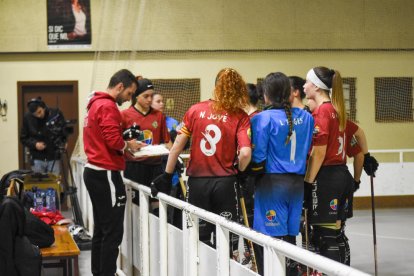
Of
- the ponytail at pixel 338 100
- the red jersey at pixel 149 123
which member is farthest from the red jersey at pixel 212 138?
the red jersey at pixel 149 123

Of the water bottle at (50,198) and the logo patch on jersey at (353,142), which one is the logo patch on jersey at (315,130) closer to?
the logo patch on jersey at (353,142)

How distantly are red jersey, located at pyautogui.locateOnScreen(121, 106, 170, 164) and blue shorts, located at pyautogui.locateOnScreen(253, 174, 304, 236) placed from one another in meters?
2.30

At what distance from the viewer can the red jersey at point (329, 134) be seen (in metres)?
5.07

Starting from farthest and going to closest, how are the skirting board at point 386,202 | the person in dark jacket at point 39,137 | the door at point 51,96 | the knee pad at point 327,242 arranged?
1. the door at point 51,96
2. the skirting board at point 386,202
3. the person in dark jacket at point 39,137
4. the knee pad at point 327,242

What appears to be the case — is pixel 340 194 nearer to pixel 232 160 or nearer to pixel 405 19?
pixel 232 160

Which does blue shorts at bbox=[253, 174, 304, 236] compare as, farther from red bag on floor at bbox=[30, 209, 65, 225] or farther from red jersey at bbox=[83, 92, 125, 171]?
red bag on floor at bbox=[30, 209, 65, 225]

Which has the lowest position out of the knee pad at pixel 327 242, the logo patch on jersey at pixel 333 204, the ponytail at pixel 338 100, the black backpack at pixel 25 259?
the knee pad at pixel 327 242

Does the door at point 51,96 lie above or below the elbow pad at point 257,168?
above

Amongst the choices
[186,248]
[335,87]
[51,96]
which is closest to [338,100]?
[335,87]

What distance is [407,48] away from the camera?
14.2 meters

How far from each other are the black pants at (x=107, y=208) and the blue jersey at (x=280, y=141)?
160 centimetres

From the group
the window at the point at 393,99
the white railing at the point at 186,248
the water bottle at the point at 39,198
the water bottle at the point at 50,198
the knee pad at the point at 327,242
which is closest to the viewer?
the white railing at the point at 186,248

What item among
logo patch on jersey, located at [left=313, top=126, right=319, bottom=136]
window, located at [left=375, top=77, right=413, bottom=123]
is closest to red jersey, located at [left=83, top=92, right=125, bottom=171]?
logo patch on jersey, located at [left=313, top=126, right=319, bottom=136]

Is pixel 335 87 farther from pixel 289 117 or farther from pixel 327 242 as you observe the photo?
pixel 327 242
